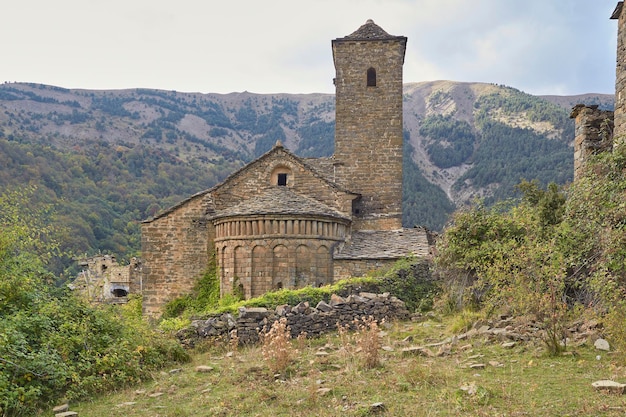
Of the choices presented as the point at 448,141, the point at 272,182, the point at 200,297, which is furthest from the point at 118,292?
the point at 448,141

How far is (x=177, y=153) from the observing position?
317 ft

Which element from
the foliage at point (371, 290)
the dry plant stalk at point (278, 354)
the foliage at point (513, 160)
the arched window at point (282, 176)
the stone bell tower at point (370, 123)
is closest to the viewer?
the dry plant stalk at point (278, 354)

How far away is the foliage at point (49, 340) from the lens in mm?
8031

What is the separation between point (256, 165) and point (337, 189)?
269 cm

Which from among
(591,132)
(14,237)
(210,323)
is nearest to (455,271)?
(591,132)

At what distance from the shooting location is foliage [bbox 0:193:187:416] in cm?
803

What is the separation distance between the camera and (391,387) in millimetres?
7539

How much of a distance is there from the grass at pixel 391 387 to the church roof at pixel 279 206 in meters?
8.68

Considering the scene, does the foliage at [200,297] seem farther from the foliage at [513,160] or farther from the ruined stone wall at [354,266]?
the foliage at [513,160]

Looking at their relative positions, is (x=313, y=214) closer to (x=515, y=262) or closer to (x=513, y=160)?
(x=515, y=262)

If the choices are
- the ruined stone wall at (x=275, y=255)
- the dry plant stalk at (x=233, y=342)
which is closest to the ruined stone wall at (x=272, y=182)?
the ruined stone wall at (x=275, y=255)

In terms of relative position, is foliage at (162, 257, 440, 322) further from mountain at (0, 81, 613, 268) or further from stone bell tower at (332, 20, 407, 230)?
stone bell tower at (332, 20, 407, 230)

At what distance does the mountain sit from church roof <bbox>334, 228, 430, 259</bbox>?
282cm

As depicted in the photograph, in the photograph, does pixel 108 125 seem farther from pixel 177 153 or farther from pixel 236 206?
pixel 236 206
